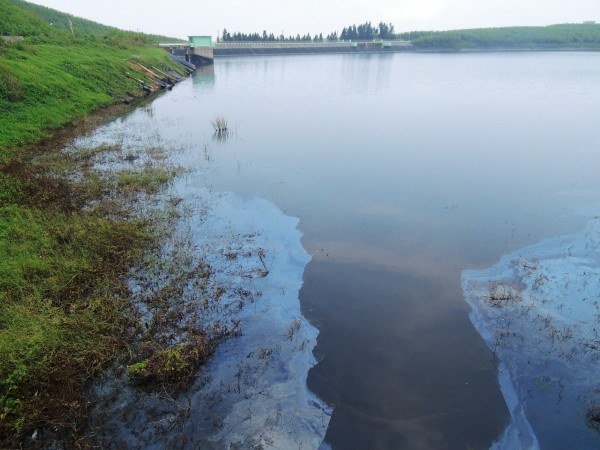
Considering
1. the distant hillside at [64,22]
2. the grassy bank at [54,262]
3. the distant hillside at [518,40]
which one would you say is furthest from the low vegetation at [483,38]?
the grassy bank at [54,262]

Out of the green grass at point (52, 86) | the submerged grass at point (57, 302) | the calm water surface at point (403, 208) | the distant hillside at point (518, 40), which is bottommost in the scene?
the calm water surface at point (403, 208)

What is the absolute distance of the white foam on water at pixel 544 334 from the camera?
6242 millimetres

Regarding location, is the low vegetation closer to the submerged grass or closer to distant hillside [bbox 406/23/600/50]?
distant hillside [bbox 406/23/600/50]

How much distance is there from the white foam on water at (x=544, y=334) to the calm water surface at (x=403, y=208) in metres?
0.35

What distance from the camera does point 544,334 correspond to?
26.0ft

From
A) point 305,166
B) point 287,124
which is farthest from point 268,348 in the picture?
point 287,124

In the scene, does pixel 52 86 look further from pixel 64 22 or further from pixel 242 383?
pixel 64 22

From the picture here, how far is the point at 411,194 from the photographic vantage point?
15031 millimetres

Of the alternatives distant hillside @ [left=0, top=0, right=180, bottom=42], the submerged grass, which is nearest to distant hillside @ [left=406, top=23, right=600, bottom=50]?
distant hillside @ [left=0, top=0, right=180, bottom=42]

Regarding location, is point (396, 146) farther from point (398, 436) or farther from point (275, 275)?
point (398, 436)

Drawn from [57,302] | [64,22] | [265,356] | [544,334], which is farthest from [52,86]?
[64,22]

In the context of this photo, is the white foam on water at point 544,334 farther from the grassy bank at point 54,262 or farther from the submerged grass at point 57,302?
the grassy bank at point 54,262

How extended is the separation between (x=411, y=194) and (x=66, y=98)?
894 inches

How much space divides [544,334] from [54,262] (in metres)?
10.5
